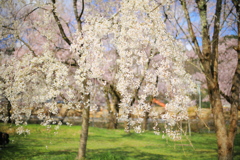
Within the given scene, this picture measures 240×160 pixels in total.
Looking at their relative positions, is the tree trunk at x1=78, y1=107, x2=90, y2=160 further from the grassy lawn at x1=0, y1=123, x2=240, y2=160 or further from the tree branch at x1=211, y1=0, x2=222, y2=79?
the tree branch at x1=211, y1=0, x2=222, y2=79

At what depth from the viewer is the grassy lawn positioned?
29.3 feet

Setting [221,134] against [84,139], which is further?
[84,139]

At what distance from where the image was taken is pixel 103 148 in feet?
39.8

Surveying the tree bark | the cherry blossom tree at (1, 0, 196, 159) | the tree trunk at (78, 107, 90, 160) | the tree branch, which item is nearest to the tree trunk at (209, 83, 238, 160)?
the tree bark

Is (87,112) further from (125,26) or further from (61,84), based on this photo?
(125,26)

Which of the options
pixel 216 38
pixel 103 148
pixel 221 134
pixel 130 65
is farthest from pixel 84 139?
pixel 216 38

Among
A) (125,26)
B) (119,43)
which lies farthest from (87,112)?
(125,26)

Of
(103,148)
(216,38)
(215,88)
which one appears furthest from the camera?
(103,148)

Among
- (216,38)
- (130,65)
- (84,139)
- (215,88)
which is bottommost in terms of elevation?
(84,139)

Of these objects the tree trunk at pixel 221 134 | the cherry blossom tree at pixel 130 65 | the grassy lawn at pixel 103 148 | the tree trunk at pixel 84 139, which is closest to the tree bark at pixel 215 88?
the tree trunk at pixel 221 134

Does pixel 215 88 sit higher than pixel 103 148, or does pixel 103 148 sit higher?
pixel 215 88

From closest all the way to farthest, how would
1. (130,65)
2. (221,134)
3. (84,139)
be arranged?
(130,65)
(221,134)
(84,139)

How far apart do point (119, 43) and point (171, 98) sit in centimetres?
240

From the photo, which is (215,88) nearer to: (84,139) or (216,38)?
(216,38)
